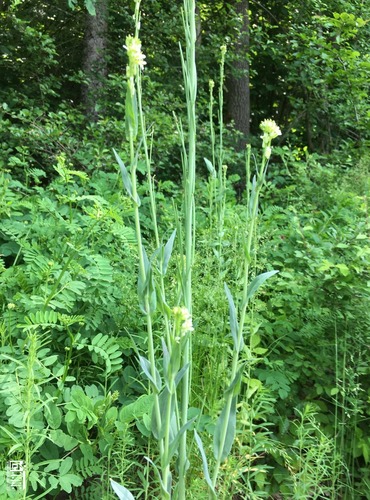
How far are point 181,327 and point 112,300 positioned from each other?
1178mm

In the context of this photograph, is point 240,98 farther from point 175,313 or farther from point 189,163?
point 175,313

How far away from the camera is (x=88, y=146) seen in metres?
3.93

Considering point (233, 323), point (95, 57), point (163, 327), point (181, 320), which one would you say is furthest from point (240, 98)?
point (181, 320)

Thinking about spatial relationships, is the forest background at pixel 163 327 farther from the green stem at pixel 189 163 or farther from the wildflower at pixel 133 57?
the wildflower at pixel 133 57

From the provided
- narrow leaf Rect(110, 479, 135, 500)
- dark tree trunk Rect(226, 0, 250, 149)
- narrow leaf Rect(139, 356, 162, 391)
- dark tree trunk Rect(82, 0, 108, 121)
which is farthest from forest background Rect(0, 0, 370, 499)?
dark tree trunk Rect(226, 0, 250, 149)

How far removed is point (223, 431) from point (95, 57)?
4.67 metres

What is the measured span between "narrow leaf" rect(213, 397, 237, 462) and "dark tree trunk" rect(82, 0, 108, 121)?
4143mm

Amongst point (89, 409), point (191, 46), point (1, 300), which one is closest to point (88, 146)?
point (1, 300)

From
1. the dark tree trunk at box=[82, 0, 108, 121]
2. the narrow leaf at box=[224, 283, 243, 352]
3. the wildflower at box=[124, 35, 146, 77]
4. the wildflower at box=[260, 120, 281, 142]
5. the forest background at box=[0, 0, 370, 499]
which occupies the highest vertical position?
the dark tree trunk at box=[82, 0, 108, 121]

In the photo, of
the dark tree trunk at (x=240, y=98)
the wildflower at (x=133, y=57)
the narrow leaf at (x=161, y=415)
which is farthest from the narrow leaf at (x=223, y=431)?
the dark tree trunk at (x=240, y=98)

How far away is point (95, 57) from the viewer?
5.06 meters

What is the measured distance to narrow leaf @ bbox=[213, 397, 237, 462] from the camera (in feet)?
3.51

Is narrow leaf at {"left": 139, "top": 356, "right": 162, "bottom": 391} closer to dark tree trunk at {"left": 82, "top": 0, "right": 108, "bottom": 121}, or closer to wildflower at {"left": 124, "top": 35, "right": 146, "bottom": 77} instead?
wildflower at {"left": 124, "top": 35, "right": 146, "bottom": 77}

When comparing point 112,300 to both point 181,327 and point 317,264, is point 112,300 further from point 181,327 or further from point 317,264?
point 181,327
